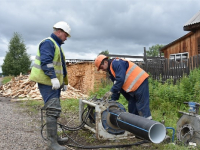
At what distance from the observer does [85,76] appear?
14695 millimetres

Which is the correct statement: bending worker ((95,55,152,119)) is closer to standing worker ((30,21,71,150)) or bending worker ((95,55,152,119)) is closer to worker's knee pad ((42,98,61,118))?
standing worker ((30,21,71,150))

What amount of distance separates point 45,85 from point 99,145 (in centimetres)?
145

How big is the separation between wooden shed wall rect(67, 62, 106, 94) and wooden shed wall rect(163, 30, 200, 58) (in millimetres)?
5342

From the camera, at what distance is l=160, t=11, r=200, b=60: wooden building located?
1316 cm

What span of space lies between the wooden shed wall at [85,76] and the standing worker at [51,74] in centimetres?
813

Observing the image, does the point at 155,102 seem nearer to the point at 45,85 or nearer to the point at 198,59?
the point at 198,59

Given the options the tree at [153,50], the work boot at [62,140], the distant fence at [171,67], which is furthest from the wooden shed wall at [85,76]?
the tree at [153,50]

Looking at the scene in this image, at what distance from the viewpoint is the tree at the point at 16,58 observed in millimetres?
36031

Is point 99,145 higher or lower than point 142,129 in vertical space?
lower

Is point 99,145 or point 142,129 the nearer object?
point 142,129

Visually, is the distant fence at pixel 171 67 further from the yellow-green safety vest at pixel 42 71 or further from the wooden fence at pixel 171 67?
the yellow-green safety vest at pixel 42 71

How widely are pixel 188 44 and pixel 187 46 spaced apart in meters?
0.15

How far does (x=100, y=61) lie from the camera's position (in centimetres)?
489

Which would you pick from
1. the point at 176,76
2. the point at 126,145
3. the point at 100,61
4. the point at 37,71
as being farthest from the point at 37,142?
the point at 176,76
